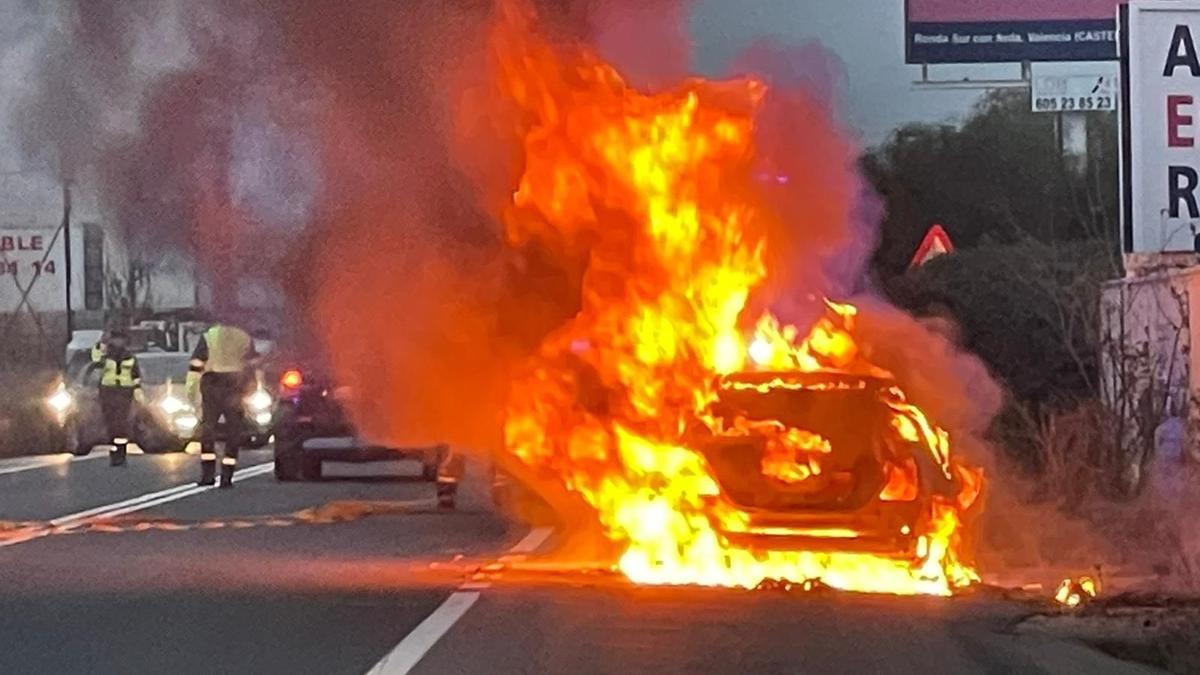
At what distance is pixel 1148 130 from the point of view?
15.2 meters

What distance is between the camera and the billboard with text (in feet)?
78.2

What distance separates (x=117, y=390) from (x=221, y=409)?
508 centimetres

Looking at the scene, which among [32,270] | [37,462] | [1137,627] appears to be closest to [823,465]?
[1137,627]

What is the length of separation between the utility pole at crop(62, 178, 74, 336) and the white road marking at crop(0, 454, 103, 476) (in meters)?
3.05

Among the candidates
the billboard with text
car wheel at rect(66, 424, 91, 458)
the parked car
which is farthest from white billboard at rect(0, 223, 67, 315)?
the billboard with text

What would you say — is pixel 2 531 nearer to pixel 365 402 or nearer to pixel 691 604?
pixel 365 402

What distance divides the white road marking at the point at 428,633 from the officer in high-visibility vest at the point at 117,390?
13885mm

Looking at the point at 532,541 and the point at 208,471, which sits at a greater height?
the point at 208,471

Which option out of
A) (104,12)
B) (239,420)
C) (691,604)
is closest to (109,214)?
(104,12)

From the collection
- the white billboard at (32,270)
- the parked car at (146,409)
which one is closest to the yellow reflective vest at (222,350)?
the white billboard at (32,270)

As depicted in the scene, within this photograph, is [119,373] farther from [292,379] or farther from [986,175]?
[986,175]

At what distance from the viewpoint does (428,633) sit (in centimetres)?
1111

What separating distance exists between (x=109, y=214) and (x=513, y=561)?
5903 millimetres

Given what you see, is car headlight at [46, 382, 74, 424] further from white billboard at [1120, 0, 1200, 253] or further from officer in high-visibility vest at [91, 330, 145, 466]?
white billboard at [1120, 0, 1200, 253]
